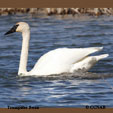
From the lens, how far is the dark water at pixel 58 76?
9.58 metres

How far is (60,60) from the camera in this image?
11.5m

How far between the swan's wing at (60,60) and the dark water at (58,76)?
17 centimetres

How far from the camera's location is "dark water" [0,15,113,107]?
9578mm

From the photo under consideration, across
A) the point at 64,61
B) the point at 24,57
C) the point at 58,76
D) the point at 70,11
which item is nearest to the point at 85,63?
the point at 64,61

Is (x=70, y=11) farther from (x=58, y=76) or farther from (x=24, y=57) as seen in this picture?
(x=58, y=76)

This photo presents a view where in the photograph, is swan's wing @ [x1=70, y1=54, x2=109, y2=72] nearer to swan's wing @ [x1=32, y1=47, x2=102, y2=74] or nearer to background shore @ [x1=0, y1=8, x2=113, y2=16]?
swan's wing @ [x1=32, y1=47, x2=102, y2=74]

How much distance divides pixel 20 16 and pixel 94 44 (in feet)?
22.4

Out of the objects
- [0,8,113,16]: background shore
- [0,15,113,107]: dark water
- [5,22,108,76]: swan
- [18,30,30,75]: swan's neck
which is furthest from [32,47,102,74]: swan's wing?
[0,8,113,16]: background shore

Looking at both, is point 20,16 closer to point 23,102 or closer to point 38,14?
point 38,14

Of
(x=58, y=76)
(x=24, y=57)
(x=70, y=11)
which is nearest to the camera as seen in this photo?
(x=58, y=76)

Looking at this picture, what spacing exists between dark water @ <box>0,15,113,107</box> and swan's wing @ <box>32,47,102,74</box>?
171 millimetres

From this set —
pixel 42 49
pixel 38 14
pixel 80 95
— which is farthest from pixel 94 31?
pixel 80 95

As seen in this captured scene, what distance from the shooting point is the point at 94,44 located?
16.4 meters

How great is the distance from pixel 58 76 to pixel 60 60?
0.35m
